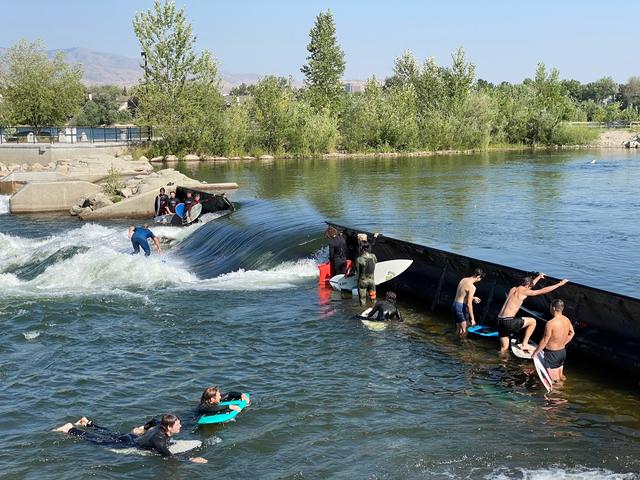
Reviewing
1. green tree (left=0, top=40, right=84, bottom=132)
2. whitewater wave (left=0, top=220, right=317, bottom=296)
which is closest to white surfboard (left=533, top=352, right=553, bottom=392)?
whitewater wave (left=0, top=220, right=317, bottom=296)

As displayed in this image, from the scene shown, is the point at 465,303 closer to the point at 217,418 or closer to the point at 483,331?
the point at 483,331

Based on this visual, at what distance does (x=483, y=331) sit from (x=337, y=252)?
6.69 metres

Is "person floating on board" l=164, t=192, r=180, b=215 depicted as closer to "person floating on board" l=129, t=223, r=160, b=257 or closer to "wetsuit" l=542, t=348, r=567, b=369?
"person floating on board" l=129, t=223, r=160, b=257

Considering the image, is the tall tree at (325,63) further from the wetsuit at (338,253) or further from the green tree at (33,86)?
the wetsuit at (338,253)

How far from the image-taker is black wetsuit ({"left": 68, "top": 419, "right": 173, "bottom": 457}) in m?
11.9

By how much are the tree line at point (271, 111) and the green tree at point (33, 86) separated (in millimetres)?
107

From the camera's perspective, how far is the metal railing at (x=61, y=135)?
235ft

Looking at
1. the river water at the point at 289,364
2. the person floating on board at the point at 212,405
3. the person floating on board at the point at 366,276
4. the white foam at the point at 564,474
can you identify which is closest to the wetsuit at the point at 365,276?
the person floating on board at the point at 366,276

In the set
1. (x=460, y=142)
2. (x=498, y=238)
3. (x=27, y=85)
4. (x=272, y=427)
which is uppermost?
(x=27, y=85)

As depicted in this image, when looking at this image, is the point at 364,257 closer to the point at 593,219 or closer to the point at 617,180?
the point at 593,219

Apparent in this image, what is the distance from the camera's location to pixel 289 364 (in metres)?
16.1

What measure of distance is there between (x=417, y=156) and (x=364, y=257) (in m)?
63.1

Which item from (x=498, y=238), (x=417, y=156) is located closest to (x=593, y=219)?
(x=498, y=238)

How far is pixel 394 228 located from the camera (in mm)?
30328
